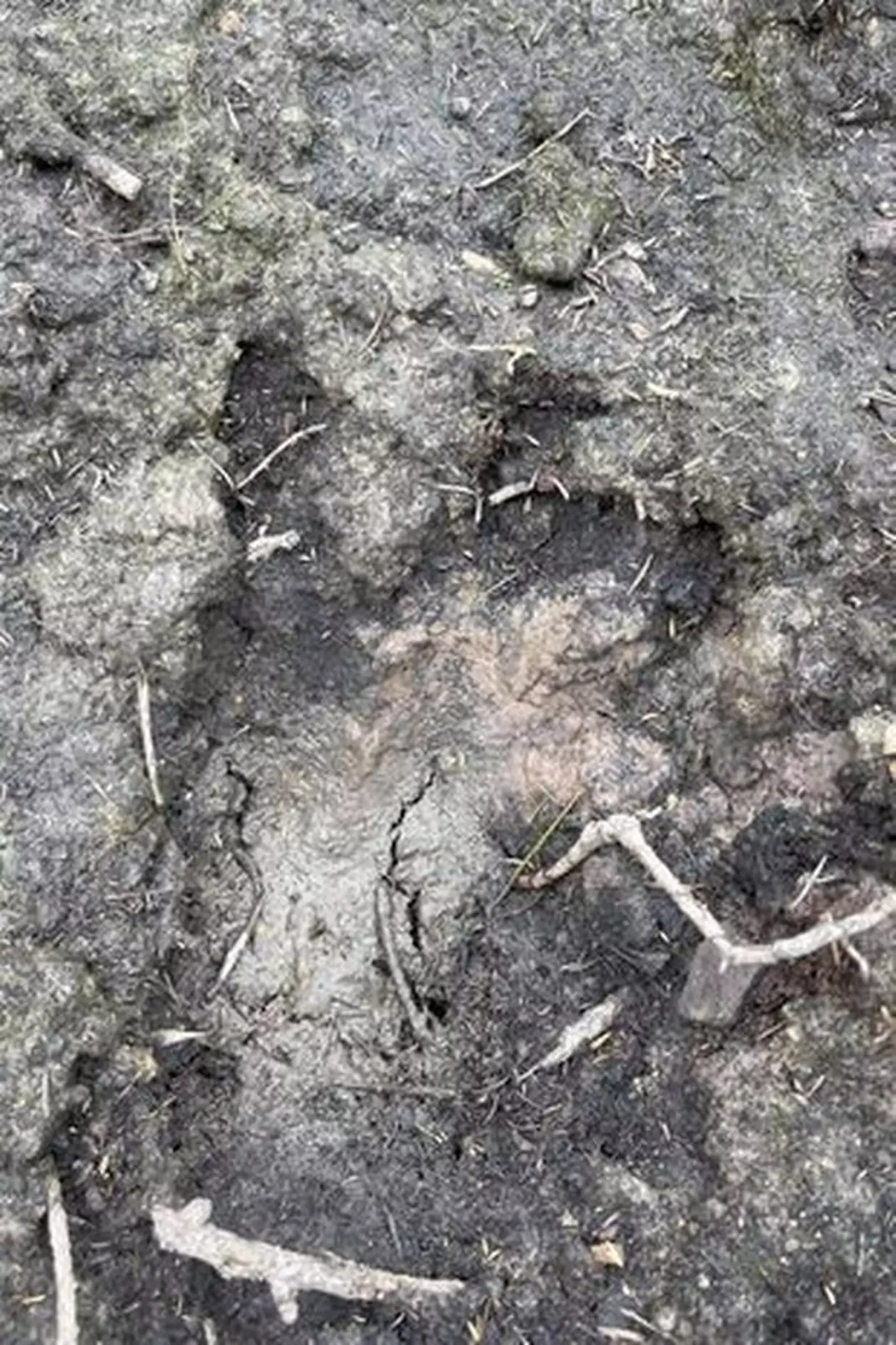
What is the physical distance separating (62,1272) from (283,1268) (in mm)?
409

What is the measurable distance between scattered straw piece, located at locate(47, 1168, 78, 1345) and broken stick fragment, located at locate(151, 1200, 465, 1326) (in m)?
0.19

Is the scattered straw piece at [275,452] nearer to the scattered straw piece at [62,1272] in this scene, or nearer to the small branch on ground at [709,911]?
the small branch on ground at [709,911]

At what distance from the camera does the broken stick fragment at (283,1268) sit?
2.65 m

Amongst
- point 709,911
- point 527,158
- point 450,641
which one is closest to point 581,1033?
point 709,911

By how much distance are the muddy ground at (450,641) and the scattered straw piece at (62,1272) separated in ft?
0.19

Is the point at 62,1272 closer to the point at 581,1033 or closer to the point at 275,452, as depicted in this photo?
the point at 581,1033

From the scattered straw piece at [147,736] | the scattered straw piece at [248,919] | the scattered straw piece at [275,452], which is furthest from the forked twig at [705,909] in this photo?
the scattered straw piece at [275,452]

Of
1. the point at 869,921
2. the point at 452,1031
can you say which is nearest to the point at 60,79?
the point at 452,1031

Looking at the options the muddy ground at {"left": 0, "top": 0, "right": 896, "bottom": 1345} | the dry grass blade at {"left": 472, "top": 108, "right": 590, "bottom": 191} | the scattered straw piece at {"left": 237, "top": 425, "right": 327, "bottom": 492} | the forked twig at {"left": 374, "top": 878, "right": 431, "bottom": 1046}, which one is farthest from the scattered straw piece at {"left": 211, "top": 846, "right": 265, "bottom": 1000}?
the dry grass blade at {"left": 472, "top": 108, "right": 590, "bottom": 191}

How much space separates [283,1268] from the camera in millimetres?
2652

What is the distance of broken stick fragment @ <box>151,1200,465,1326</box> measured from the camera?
8.70 ft

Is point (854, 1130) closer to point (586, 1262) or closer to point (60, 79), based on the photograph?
point (586, 1262)

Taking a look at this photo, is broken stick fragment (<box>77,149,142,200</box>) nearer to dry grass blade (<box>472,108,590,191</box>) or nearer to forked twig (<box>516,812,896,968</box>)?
dry grass blade (<box>472,108,590,191</box>)

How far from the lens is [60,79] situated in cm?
282
